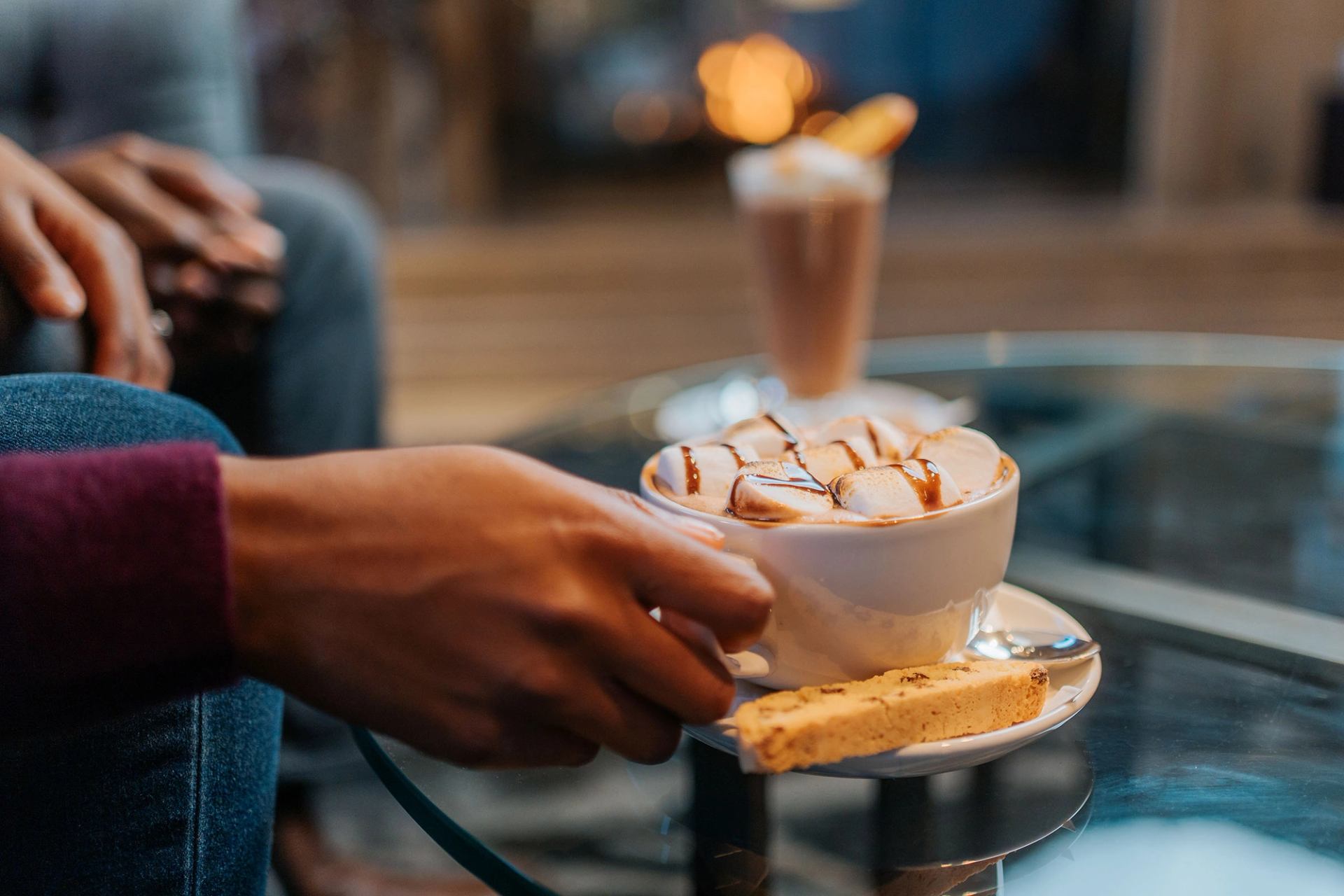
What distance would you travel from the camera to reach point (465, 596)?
0.31 m

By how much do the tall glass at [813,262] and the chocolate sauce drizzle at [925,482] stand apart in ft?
1.47

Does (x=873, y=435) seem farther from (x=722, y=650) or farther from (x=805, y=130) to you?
(x=805, y=130)

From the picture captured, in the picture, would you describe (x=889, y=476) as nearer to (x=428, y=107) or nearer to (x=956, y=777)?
(x=956, y=777)

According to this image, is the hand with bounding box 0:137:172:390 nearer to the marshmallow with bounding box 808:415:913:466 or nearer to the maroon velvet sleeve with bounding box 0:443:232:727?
the maroon velvet sleeve with bounding box 0:443:232:727

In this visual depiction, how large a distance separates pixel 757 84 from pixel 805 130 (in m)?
0.18

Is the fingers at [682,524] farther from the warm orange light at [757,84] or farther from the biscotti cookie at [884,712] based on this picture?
the warm orange light at [757,84]

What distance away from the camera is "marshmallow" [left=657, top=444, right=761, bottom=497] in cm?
39

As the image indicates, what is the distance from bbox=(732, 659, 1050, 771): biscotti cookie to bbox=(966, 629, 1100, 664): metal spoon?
32mm

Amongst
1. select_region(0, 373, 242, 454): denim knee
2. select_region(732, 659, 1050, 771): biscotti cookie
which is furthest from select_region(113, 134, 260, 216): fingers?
select_region(732, 659, 1050, 771): biscotti cookie

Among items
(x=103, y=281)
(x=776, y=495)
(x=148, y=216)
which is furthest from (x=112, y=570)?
(x=148, y=216)

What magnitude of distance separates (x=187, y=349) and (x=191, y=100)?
340 millimetres

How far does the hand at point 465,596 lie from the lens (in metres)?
0.31

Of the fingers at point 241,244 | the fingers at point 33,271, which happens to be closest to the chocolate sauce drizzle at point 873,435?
the fingers at point 33,271

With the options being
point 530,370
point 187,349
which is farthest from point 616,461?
point 530,370
